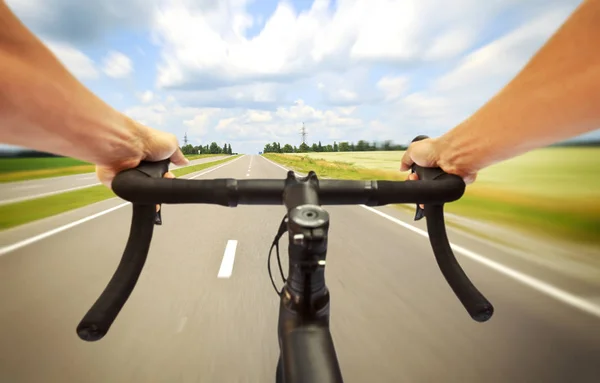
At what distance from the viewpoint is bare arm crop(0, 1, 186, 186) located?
80cm

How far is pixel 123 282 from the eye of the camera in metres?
1.28

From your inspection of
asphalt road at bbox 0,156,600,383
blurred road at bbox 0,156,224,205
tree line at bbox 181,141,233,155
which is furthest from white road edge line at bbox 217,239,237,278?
tree line at bbox 181,141,233,155

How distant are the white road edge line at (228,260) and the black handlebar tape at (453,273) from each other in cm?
348

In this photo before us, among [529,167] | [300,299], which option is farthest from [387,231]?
[529,167]

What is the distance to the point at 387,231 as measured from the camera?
285 inches

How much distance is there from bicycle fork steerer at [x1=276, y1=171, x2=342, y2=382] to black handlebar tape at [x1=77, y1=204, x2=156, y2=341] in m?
0.65

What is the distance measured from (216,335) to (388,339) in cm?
143

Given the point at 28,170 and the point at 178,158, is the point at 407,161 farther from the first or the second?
the point at 28,170

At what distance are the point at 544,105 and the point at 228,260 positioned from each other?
4.78m

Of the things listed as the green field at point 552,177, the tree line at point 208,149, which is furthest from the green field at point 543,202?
the tree line at point 208,149

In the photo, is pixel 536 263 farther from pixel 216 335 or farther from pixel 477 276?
pixel 216 335

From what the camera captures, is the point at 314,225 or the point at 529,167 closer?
the point at 314,225

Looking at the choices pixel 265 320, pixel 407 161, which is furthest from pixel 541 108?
pixel 265 320

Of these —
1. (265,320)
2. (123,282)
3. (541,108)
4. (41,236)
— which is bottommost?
(41,236)
